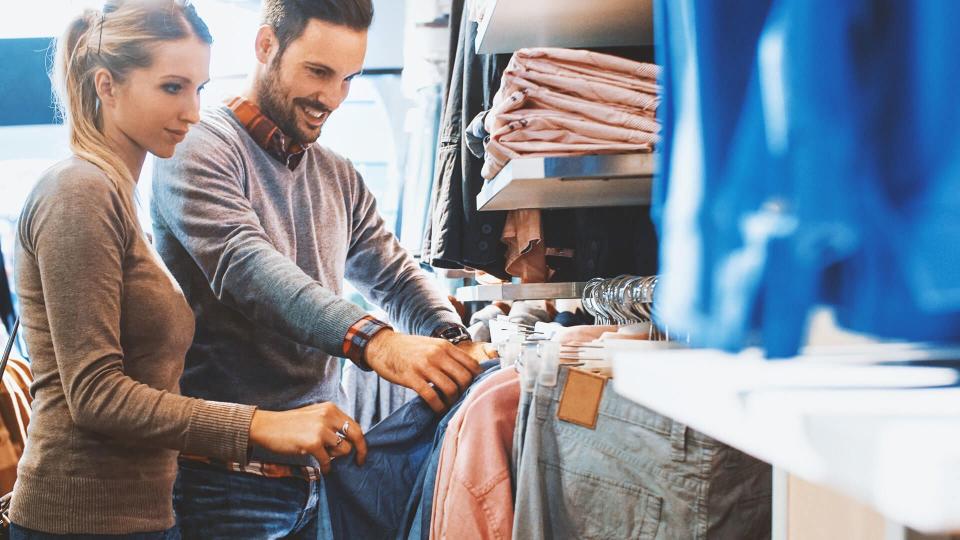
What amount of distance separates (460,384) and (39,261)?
2.55 ft

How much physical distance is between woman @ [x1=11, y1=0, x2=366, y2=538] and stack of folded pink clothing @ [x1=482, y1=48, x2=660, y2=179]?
0.59 m

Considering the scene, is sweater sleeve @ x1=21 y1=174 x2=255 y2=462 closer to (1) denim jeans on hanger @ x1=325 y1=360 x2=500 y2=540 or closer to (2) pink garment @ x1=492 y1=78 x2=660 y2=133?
(1) denim jeans on hanger @ x1=325 y1=360 x2=500 y2=540

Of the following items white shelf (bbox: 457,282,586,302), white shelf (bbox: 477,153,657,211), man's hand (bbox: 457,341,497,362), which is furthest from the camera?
white shelf (bbox: 457,282,586,302)

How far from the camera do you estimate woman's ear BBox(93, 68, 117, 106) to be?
1.66 meters

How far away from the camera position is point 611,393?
1.17 metres

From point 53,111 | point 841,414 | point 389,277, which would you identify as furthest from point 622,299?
point 53,111

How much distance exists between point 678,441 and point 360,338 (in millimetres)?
678

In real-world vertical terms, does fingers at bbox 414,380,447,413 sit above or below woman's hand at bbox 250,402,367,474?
above

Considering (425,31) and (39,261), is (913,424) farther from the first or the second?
(425,31)

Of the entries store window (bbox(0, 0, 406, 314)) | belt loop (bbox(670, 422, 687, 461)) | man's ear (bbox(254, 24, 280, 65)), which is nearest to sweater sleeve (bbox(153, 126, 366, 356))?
man's ear (bbox(254, 24, 280, 65))

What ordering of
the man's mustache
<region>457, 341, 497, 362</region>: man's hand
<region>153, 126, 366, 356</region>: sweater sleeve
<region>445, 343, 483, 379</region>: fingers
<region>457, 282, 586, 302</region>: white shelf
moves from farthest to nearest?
the man's mustache, <region>457, 282, 586, 302</region>: white shelf, <region>457, 341, 497, 362</region>: man's hand, <region>153, 126, 366, 356</region>: sweater sleeve, <region>445, 343, 483, 379</region>: fingers

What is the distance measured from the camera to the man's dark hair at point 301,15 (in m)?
2.17

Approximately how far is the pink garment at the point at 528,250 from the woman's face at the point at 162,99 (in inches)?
31.8

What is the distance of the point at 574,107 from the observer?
137cm
